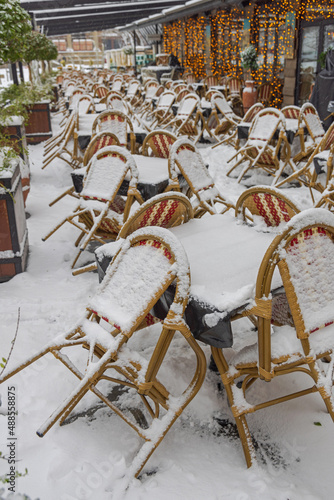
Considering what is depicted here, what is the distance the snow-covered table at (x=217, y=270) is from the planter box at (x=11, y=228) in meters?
1.31

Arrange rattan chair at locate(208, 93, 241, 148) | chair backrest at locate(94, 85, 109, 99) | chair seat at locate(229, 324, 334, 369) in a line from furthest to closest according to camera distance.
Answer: chair backrest at locate(94, 85, 109, 99) < rattan chair at locate(208, 93, 241, 148) < chair seat at locate(229, 324, 334, 369)

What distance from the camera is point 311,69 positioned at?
10.5 metres

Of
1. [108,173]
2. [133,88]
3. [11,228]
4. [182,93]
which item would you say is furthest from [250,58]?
[11,228]

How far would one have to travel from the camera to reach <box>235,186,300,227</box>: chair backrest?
234 cm

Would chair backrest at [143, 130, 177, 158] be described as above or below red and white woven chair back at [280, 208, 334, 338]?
above

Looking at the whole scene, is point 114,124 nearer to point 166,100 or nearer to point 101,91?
point 166,100

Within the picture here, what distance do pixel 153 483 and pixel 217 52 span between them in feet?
52.8

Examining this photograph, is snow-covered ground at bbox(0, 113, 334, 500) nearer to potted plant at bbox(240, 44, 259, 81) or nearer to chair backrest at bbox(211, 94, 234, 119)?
chair backrest at bbox(211, 94, 234, 119)

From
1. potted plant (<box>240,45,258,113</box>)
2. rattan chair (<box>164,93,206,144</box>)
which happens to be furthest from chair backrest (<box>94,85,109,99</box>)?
rattan chair (<box>164,93,206,144</box>)

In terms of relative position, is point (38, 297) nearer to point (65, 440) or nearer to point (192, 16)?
point (65, 440)

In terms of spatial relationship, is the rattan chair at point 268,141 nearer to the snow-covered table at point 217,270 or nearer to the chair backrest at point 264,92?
the snow-covered table at point 217,270

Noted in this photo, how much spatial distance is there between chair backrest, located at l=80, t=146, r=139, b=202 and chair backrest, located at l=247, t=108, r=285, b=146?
2663 millimetres

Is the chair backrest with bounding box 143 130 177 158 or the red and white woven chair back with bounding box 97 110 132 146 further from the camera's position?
the red and white woven chair back with bounding box 97 110 132 146

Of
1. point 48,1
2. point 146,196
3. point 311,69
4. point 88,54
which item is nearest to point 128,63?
point 88,54
